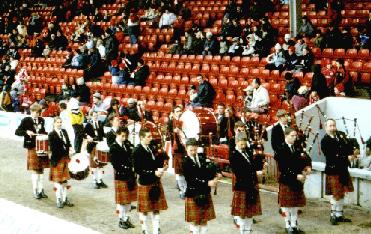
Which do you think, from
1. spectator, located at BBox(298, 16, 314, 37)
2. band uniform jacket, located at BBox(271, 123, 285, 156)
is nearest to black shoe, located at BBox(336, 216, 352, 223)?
band uniform jacket, located at BBox(271, 123, 285, 156)

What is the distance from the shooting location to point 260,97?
49.0 feet

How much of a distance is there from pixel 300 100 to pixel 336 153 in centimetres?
457

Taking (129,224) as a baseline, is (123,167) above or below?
above

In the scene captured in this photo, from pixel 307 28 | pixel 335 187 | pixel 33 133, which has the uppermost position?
pixel 307 28

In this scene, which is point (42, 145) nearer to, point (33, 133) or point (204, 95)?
point (33, 133)

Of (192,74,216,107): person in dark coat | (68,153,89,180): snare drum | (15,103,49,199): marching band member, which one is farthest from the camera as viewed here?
(192,74,216,107): person in dark coat

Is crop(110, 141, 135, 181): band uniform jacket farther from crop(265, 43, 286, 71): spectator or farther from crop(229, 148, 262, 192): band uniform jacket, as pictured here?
crop(265, 43, 286, 71): spectator

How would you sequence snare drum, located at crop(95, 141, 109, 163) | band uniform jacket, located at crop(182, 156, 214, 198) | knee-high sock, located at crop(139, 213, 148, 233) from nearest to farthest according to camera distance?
1. band uniform jacket, located at crop(182, 156, 214, 198)
2. knee-high sock, located at crop(139, 213, 148, 233)
3. snare drum, located at crop(95, 141, 109, 163)

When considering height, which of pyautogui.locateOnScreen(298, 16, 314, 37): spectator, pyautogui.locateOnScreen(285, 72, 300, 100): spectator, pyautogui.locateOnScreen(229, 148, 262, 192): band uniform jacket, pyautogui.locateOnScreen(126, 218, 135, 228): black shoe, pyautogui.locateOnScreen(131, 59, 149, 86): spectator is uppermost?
pyautogui.locateOnScreen(298, 16, 314, 37): spectator

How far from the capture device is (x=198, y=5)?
73.4ft

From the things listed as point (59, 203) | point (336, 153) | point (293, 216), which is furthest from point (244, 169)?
point (59, 203)

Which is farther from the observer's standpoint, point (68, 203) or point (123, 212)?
point (68, 203)

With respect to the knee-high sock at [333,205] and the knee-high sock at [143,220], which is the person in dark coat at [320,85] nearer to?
the knee-high sock at [333,205]

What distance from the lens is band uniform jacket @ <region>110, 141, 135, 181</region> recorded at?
977 cm
